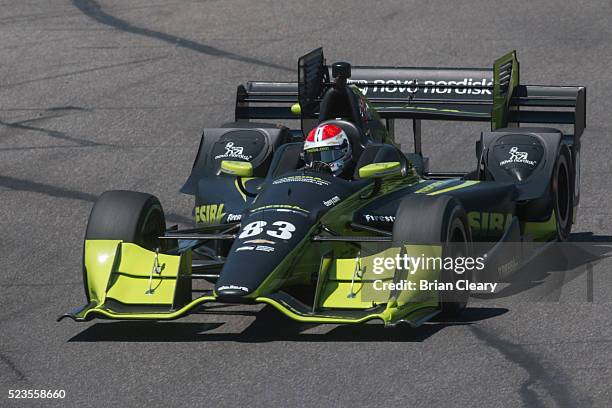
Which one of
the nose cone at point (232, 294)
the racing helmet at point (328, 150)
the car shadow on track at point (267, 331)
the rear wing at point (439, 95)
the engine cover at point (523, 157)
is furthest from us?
the rear wing at point (439, 95)

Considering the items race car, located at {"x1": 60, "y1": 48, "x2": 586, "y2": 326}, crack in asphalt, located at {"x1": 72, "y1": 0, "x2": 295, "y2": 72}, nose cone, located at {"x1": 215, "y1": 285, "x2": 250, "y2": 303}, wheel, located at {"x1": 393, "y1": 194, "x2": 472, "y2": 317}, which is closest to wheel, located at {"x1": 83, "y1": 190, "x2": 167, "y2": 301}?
race car, located at {"x1": 60, "y1": 48, "x2": 586, "y2": 326}

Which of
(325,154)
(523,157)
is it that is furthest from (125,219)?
(523,157)

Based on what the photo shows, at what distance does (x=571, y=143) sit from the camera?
486 inches

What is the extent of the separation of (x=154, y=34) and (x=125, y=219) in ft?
36.2

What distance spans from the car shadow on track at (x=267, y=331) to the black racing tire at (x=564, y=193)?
7.30 ft

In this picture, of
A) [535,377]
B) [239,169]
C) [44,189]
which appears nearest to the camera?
[535,377]

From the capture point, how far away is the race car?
923cm

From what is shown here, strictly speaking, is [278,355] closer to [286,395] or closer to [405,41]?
[286,395]

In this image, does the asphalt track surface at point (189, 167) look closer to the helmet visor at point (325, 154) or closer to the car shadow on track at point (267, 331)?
the car shadow on track at point (267, 331)

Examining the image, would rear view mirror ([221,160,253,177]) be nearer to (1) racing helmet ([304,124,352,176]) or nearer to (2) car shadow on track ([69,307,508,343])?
(1) racing helmet ([304,124,352,176])

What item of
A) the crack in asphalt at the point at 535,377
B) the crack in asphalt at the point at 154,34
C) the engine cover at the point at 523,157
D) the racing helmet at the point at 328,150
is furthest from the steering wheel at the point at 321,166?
the crack in asphalt at the point at 154,34

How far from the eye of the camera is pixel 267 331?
30.9 feet

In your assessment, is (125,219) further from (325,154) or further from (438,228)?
(438,228)

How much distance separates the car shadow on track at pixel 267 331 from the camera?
9.19 m
